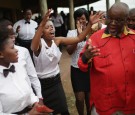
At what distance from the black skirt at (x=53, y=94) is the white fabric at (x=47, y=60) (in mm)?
110

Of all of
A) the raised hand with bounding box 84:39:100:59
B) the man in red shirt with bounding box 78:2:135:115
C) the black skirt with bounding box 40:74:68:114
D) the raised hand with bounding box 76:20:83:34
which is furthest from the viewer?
the raised hand with bounding box 76:20:83:34

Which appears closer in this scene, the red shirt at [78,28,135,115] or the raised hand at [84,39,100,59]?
the raised hand at [84,39,100,59]

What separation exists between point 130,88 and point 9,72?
1.24m

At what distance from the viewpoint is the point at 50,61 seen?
4.41m

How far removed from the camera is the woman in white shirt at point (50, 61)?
14.2ft

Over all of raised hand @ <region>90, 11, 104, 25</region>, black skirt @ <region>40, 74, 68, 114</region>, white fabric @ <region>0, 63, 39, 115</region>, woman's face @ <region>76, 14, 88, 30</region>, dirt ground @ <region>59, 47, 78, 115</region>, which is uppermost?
raised hand @ <region>90, 11, 104, 25</region>

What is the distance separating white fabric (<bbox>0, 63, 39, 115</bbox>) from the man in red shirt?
0.69 metres

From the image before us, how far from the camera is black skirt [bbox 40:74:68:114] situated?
4590mm

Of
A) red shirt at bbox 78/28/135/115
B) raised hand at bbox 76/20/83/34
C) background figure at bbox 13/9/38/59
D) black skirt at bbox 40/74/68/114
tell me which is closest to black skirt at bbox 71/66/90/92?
black skirt at bbox 40/74/68/114

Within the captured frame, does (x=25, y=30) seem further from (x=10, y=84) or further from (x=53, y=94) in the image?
(x=10, y=84)

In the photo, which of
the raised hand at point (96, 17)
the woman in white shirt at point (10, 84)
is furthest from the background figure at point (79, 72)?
the woman in white shirt at point (10, 84)

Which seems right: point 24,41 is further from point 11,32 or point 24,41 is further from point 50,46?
point 11,32

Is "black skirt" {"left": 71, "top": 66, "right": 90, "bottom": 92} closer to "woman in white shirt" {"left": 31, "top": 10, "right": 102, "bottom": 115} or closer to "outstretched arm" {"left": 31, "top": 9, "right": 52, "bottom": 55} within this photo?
"woman in white shirt" {"left": 31, "top": 10, "right": 102, "bottom": 115}

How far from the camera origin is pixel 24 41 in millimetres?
9461
